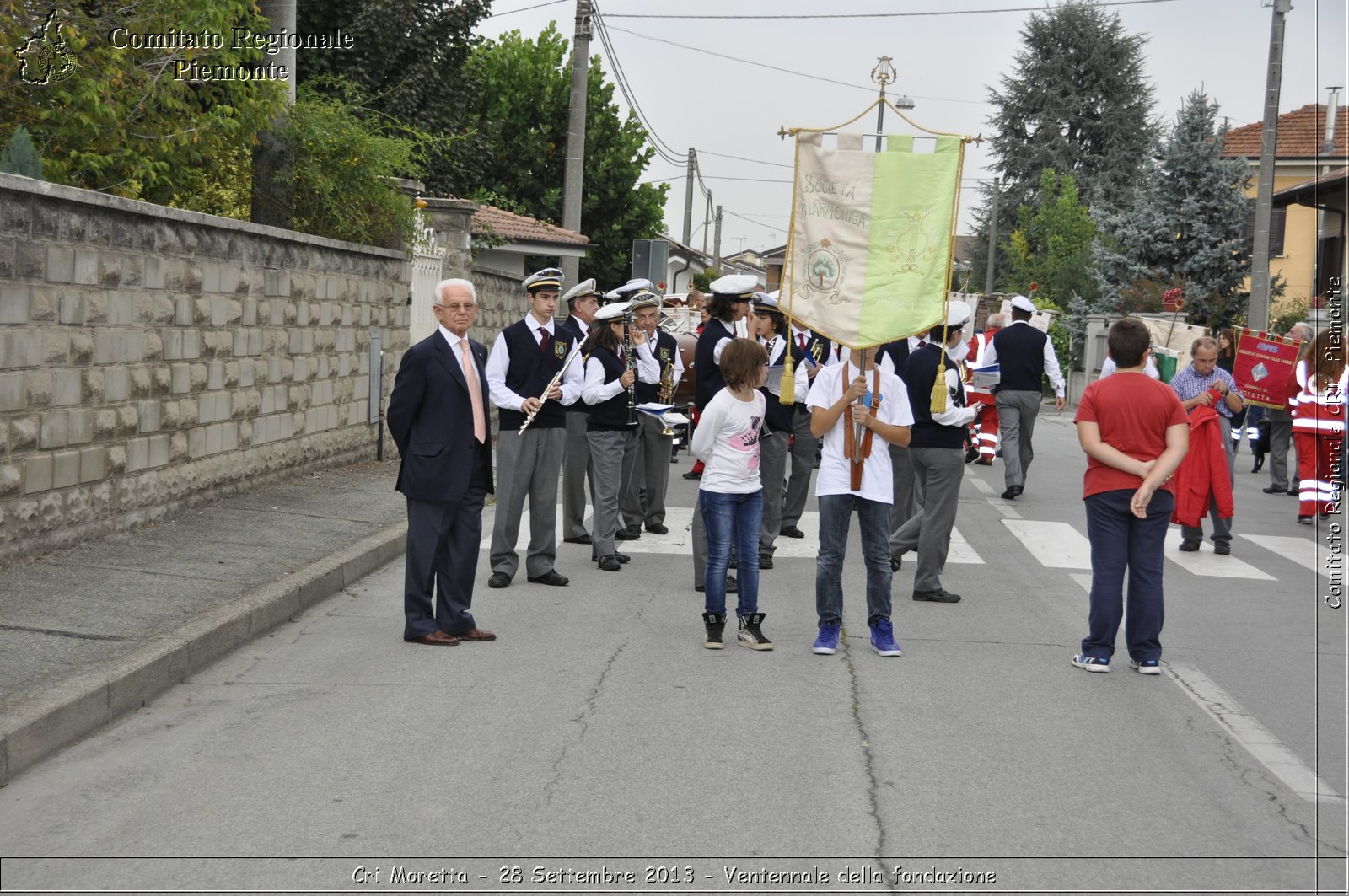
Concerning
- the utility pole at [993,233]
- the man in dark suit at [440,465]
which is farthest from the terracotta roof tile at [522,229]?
the utility pole at [993,233]

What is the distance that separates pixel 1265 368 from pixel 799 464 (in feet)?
21.1

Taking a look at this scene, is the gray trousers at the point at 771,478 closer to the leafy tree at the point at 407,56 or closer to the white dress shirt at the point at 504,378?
the white dress shirt at the point at 504,378

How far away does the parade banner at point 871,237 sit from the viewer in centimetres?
773

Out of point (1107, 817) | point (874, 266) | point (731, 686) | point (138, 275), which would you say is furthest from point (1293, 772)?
point (138, 275)

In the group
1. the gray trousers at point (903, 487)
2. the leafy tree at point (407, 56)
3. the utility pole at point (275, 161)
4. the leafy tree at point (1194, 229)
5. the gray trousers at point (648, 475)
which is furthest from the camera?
the leafy tree at point (1194, 229)

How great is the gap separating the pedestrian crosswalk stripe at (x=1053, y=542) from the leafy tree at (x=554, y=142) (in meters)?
29.3

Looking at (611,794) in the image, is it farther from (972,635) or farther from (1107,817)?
(972,635)

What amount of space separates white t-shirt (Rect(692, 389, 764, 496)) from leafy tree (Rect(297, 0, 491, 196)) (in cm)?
1479

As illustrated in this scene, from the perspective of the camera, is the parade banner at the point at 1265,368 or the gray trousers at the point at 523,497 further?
the parade banner at the point at 1265,368

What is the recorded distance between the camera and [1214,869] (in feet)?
14.6

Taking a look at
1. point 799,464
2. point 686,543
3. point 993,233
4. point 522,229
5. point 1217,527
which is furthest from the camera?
point 993,233

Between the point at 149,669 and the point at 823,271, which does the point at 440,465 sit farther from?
the point at 823,271

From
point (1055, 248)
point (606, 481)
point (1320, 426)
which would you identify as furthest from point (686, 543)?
point (1055, 248)

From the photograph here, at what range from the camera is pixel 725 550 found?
24.7 feet
